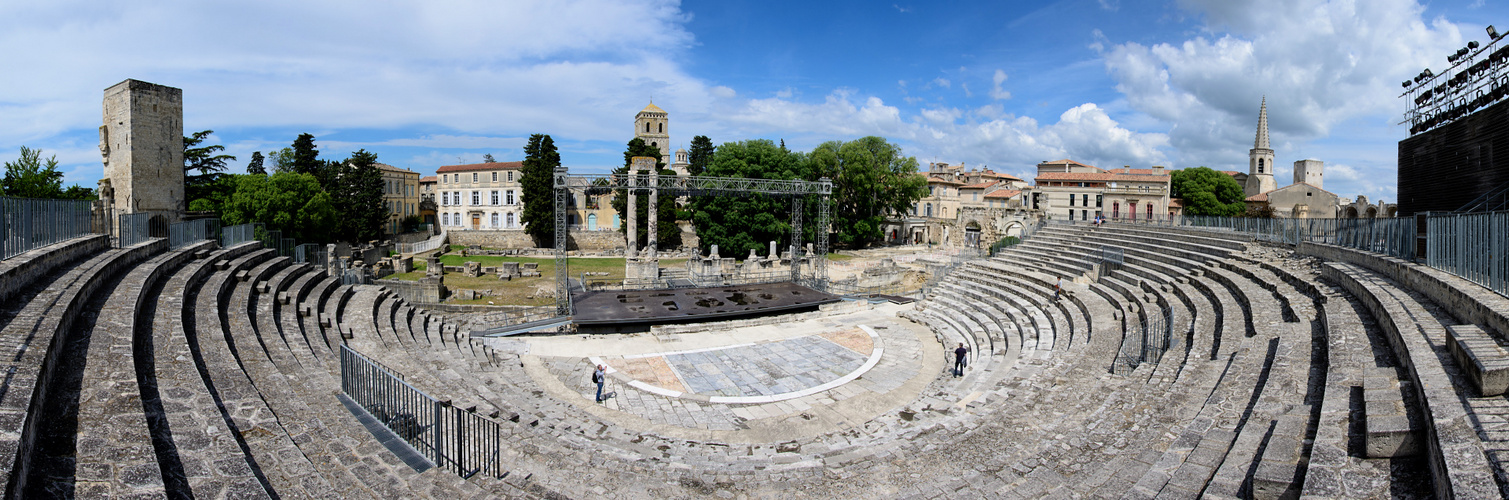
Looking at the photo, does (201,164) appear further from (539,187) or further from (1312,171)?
(1312,171)

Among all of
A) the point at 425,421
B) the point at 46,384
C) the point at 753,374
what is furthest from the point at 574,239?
the point at 46,384

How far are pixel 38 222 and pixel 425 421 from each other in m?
9.07

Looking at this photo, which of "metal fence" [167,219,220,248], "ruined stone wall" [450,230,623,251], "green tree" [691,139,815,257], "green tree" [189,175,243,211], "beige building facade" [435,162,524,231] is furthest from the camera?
"beige building facade" [435,162,524,231]

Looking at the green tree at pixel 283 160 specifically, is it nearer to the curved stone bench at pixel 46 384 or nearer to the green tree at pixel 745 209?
the green tree at pixel 745 209

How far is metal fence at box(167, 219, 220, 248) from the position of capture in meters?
16.1

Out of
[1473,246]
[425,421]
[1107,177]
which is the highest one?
[1107,177]

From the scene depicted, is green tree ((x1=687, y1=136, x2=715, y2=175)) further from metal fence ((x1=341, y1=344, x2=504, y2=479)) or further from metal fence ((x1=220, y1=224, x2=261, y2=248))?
metal fence ((x1=341, y1=344, x2=504, y2=479))

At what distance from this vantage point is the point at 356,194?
5009 cm

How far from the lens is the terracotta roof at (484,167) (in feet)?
201

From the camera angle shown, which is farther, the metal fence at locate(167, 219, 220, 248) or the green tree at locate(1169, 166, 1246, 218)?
the green tree at locate(1169, 166, 1246, 218)

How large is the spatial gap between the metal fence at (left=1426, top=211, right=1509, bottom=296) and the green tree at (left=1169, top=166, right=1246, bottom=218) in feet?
161

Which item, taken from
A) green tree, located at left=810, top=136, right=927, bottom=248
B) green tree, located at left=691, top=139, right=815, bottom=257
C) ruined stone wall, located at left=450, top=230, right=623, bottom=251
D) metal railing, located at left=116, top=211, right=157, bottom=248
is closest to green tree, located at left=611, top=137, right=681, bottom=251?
ruined stone wall, located at left=450, top=230, right=623, bottom=251

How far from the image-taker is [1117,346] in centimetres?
1332

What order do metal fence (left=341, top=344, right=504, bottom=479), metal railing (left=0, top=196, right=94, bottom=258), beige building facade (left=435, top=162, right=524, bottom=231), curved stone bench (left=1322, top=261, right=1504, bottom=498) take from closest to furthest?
curved stone bench (left=1322, top=261, right=1504, bottom=498)
metal fence (left=341, top=344, right=504, bottom=479)
metal railing (left=0, top=196, right=94, bottom=258)
beige building facade (left=435, top=162, right=524, bottom=231)
